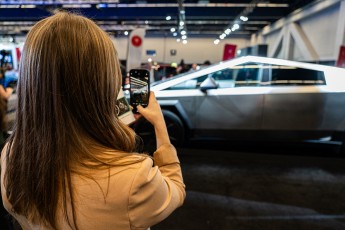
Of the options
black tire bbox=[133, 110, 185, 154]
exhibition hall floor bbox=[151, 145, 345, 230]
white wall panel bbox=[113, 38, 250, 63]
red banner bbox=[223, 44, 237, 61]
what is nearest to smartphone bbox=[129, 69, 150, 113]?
exhibition hall floor bbox=[151, 145, 345, 230]

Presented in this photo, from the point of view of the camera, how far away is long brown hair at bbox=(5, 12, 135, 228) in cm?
67

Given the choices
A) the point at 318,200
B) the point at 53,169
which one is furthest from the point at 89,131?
the point at 318,200

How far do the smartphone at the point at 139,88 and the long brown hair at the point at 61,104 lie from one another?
1.42 ft

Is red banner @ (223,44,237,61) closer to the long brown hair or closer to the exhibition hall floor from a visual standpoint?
the exhibition hall floor

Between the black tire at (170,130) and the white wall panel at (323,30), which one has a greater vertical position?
the white wall panel at (323,30)

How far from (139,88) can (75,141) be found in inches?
23.6

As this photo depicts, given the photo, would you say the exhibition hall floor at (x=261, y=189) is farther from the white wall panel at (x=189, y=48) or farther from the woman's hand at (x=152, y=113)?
the white wall panel at (x=189, y=48)

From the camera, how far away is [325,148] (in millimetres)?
4367

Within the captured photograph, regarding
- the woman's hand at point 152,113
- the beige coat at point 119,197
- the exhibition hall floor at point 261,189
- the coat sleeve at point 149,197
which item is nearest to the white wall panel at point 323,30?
the exhibition hall floor at point 261,189

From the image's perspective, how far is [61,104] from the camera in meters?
0.68

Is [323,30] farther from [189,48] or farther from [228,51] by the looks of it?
[189,48]

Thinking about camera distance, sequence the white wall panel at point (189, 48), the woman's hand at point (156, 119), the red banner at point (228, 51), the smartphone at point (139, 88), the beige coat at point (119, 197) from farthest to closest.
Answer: the white wall panel at point (189, 48) → the red banner at point (228, 51) → the smartphone at point (139, 88) → the woman's hand at point (156, 119) → the beige coat at point (119, 197)

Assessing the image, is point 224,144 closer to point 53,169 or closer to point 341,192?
point 341,192

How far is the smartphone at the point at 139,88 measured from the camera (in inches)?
45.9
